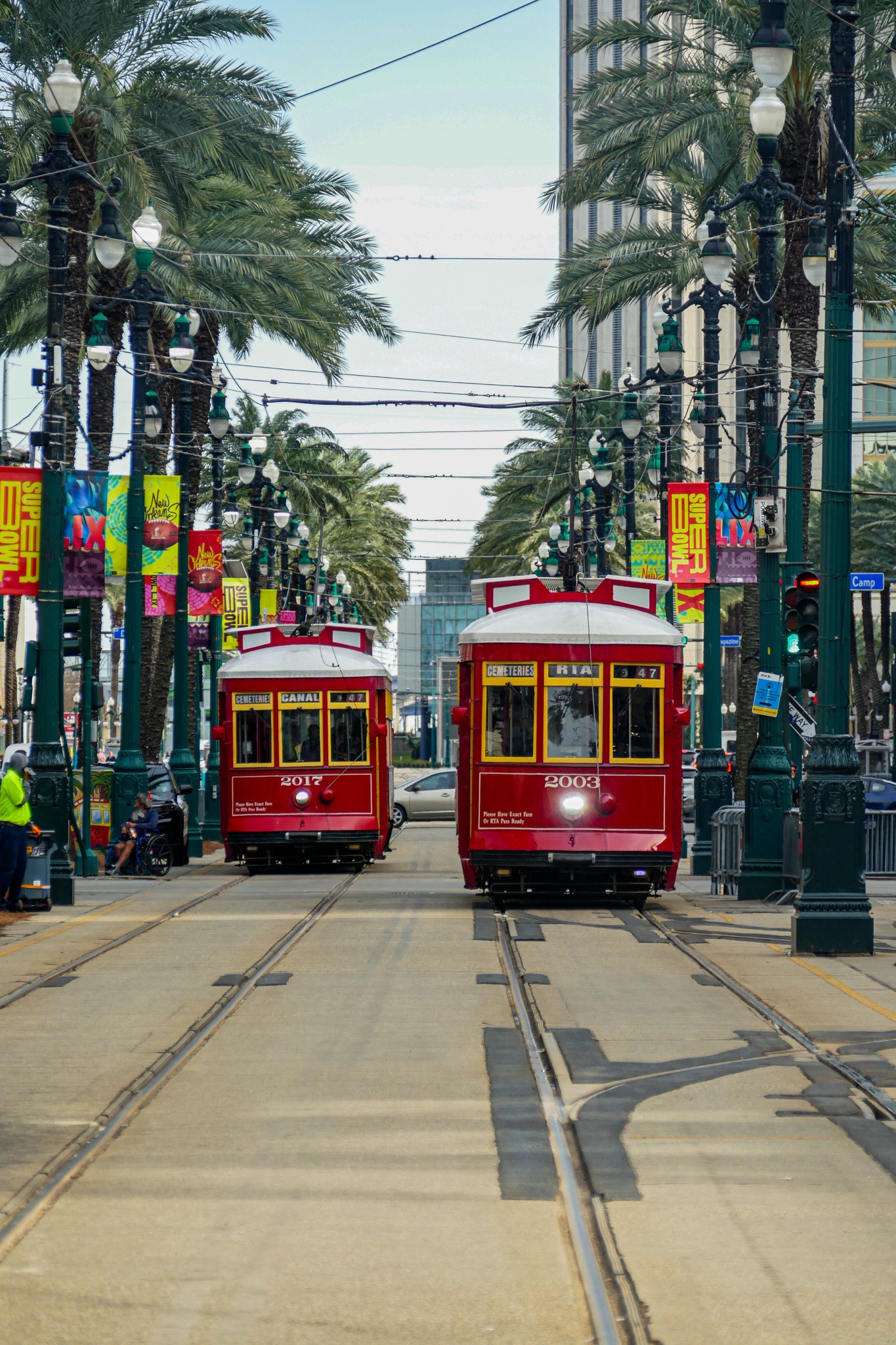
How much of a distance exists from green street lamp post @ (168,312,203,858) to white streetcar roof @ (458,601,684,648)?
1109cm

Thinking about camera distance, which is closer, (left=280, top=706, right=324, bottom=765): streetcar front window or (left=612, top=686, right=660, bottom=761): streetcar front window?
(left=612, top=686, right=660, bottom=761): streetcar front window

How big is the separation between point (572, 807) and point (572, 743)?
2.45 feet

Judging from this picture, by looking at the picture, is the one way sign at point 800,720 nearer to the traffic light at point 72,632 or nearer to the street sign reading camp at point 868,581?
the street sign reading camp at point 868,581

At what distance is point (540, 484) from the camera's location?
56.9m

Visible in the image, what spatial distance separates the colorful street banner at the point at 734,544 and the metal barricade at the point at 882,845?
5663 mm

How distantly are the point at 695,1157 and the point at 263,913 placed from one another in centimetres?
1359

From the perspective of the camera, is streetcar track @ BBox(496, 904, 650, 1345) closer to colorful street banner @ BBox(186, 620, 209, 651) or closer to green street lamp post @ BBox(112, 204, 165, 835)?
green street lamp post @ BBox(112, 204, 165, 835)

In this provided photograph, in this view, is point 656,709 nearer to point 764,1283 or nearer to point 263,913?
point 263,913

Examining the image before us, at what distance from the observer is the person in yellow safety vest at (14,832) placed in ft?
66.9

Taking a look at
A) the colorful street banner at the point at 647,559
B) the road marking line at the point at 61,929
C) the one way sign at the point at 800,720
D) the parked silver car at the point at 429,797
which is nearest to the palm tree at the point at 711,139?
the colorful street banner at the point at 647,559

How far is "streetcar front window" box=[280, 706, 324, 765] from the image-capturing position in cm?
2877

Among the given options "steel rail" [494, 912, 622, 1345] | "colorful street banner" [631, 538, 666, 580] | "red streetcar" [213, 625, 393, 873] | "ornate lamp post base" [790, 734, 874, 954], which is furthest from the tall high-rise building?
"steel rail" [494, 912, 622, 1345]

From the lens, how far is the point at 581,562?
173 feet

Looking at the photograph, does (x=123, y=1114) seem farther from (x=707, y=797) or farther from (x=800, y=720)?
(x=707, y=797)
